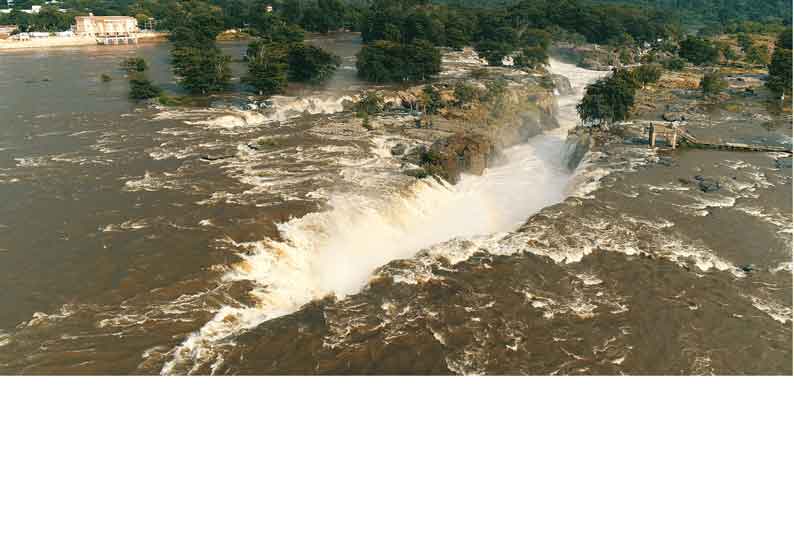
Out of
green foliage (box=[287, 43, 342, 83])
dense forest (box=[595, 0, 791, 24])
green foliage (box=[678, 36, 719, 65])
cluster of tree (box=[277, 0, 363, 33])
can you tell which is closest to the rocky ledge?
green foliage (box=[287, 43, 342, 83])

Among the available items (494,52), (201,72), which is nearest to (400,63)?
(494,52)

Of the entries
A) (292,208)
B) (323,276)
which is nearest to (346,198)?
(292,208)

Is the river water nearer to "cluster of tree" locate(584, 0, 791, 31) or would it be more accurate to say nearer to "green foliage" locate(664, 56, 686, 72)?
"green foliage" locate(664, 56, 686, 72)

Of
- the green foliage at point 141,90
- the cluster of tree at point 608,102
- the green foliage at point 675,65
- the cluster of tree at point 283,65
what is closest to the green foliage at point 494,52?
the cluster of tree at point 283,65

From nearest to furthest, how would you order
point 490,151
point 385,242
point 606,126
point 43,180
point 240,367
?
point 240,367 < point 385,242 < point 43,180 < point 490,151 < point 606,126

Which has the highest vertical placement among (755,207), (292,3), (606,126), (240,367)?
(292,3)

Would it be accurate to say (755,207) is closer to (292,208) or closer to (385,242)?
(385,242)

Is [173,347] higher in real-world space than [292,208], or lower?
lower
